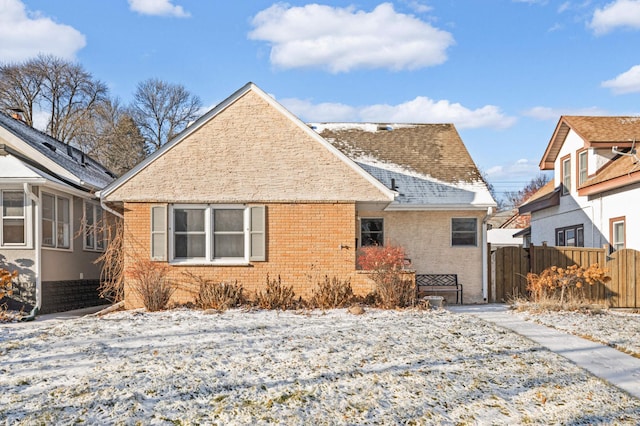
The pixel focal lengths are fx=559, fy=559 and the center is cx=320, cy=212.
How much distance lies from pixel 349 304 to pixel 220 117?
5629 millimetres

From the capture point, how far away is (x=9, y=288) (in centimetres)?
1294

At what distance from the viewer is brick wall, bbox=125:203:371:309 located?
13648 mm

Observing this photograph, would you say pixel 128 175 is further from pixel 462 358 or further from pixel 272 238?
pixel 462 358

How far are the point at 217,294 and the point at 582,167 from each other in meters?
13.3

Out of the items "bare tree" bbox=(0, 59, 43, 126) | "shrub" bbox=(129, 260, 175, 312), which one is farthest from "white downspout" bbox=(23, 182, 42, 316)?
"bare tree" bbox=(0, 59, 43, 126)

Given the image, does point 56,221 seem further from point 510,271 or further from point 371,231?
point 510,271

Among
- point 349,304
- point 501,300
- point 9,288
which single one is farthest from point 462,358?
point 9,288

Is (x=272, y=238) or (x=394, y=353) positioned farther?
(x=272, y=238)

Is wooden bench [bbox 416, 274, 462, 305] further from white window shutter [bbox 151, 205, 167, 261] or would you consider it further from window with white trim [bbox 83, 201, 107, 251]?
window with white trim [bbox 83, 201, 107, 251]

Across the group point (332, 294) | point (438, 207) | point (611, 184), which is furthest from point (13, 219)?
point (611, 184)

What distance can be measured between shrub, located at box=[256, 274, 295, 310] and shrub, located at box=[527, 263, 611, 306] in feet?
19.7

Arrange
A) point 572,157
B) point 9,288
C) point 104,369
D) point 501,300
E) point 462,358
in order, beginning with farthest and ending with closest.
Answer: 1. point 572,157
2. point 501,300
3. point 9,288
4. point 462,358
5. point 104,369

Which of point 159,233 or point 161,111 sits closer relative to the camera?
point 159,233

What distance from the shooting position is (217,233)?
13.9m
